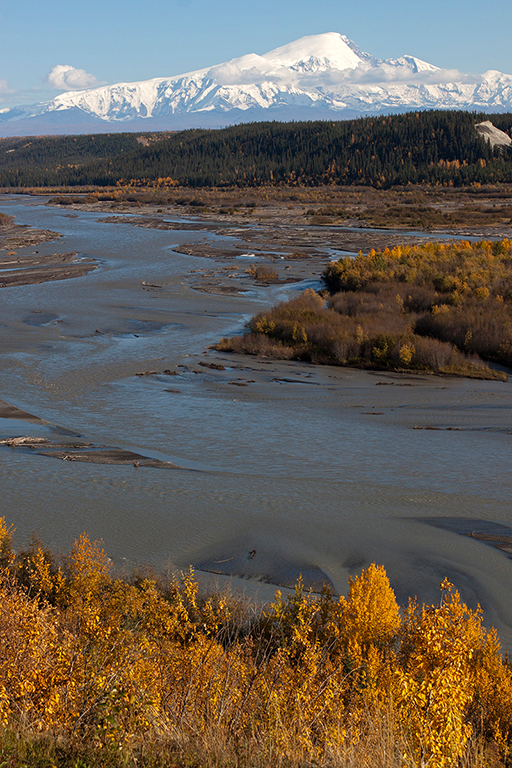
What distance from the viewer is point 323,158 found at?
15662 cm

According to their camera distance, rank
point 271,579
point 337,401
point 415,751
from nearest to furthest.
A: 1. point 415,751
2. point 271,579
3. point 337,401

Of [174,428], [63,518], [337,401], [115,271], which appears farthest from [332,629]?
[115,271]

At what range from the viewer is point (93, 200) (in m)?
129

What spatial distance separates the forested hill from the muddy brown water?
117046 millimetres

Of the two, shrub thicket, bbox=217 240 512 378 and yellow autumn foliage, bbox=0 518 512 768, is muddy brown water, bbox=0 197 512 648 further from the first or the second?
yellow autumn foliage, bbox=0 518 512 768

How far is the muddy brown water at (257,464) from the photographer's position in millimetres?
14164

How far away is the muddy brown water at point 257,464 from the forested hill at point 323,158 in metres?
117

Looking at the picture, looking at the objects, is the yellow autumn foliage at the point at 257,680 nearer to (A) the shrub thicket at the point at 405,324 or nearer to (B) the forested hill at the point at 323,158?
(A) the shrub thicket at the point at 405,324

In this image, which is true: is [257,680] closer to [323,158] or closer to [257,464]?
[257,464]

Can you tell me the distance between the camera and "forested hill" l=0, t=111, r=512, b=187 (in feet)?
465

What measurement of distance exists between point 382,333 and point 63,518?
61.0 ft

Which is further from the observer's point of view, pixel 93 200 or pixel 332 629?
pixel 93 200

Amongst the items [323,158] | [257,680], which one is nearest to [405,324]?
[257,680]

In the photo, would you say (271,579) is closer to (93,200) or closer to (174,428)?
(174,428)
